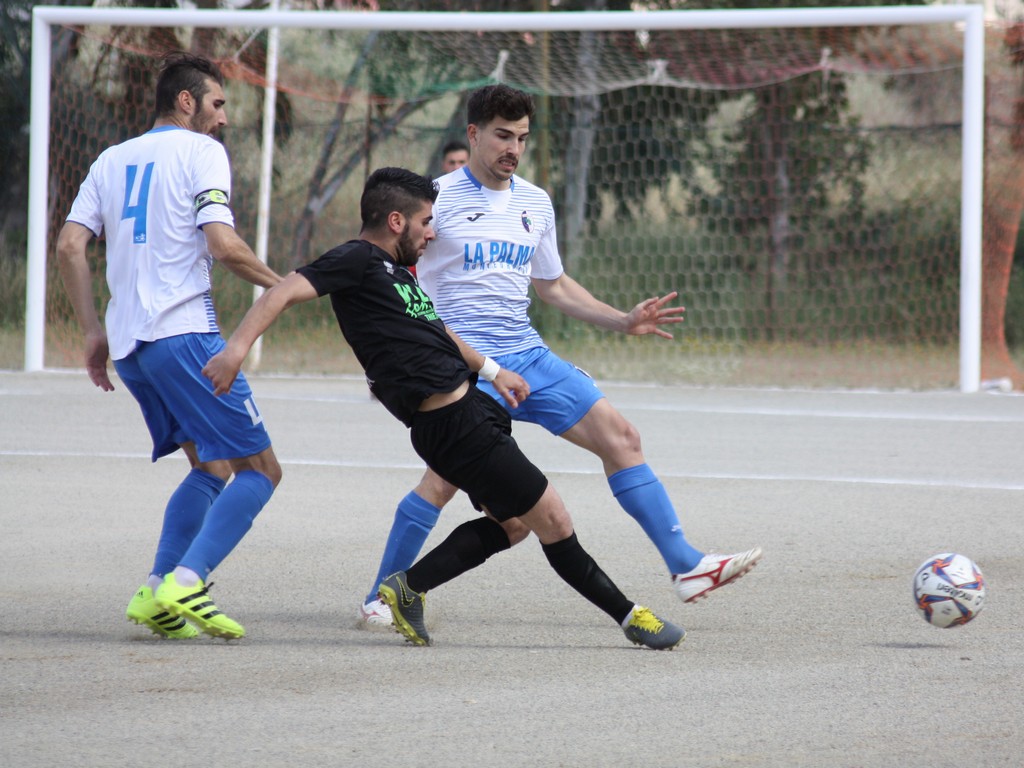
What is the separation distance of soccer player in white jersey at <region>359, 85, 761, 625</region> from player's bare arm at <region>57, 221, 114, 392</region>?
124cm

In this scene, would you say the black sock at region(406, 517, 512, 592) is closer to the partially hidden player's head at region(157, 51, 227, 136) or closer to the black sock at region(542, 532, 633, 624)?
the black sock at region(542, 532, 633, 624)

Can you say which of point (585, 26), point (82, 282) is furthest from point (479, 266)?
point (585, 26)

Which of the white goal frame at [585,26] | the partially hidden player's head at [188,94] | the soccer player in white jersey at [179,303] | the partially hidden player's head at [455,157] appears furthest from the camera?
the white goal frame at [585,26]

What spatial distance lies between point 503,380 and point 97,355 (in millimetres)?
1580

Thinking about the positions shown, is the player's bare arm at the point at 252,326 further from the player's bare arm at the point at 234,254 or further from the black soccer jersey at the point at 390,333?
the player's bare arm at the point at 234,254

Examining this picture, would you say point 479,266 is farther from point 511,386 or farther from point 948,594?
point 948,594

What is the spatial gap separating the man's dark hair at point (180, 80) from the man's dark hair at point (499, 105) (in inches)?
39.8

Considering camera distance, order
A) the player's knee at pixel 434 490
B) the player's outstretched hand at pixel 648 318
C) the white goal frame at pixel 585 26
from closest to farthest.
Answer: the player's knee at pixel 434 490
the player's outstretched hand at pixel 648 318
the white goal frame at pixel 585 26

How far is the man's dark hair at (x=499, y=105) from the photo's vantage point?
205 inches

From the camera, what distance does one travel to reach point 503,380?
15.7 ft

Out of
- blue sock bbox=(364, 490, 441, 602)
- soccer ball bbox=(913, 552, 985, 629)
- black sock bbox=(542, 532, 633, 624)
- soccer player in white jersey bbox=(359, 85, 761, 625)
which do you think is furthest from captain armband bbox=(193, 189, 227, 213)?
soccer ball bbox=(913, 552, 985, 629)

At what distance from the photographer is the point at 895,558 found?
6199 millimetres

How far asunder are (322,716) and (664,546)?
65.5 inches

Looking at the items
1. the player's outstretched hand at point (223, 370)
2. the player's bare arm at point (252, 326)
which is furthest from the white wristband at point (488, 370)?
the player's outstretched hand at point (223, 370)
